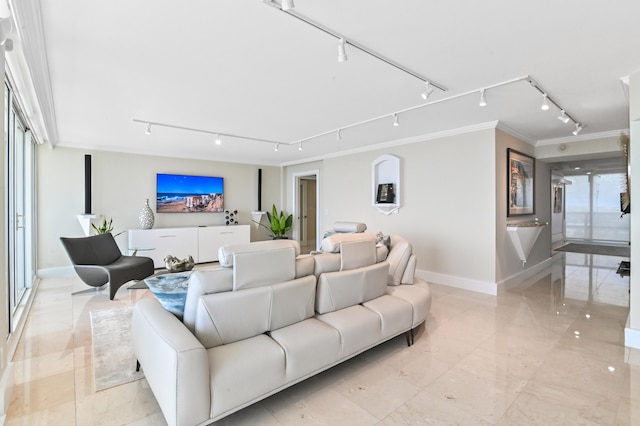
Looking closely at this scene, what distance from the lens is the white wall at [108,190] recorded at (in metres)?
5.31

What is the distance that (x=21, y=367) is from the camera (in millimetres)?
2340

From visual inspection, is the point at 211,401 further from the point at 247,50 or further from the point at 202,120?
the point at 202,120

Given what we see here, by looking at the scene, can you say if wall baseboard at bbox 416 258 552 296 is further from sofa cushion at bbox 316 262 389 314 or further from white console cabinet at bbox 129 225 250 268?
white console cabinet at bbox 129 225 250 268

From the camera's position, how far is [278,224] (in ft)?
25.3

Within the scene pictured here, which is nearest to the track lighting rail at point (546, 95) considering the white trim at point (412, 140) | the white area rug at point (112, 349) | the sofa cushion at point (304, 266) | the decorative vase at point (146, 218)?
the white trim at point (412, 140)

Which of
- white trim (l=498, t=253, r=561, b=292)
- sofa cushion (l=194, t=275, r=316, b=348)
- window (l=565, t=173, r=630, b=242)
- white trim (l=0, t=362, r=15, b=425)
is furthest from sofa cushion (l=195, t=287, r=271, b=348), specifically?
window (l=565, t=173, r=630, b=242)

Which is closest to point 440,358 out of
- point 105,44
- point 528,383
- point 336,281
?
point 528,383

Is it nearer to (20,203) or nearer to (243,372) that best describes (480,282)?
(243,372)

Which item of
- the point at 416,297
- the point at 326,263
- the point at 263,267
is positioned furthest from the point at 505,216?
the point at 263,267

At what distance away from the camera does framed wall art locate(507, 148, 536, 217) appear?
458 cm

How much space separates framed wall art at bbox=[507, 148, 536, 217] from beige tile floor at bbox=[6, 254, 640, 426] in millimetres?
1736

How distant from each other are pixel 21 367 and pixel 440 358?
328 cm

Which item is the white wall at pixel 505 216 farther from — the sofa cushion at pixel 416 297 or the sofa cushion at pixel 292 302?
the sofa cushion at pixel 292 302

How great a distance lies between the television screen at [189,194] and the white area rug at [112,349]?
3.26 m
